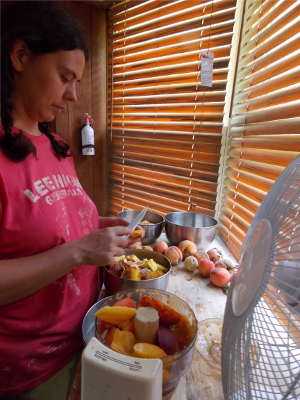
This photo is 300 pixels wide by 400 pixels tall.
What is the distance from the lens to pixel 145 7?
1.69 metres

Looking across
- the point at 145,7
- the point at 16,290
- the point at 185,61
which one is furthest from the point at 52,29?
the point at 145,7

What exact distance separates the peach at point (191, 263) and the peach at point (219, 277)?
0.11 meters

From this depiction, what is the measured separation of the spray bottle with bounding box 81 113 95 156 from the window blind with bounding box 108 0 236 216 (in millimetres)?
187

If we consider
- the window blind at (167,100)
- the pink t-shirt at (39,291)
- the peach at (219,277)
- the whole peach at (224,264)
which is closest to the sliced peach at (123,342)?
the pink t-shirt at (39,291)

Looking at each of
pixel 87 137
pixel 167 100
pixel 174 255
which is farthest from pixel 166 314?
pixel 87 137

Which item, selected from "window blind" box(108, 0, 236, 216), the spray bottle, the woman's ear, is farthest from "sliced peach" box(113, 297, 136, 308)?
the spray bottle

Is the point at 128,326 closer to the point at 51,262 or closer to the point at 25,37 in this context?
the point at 51,262

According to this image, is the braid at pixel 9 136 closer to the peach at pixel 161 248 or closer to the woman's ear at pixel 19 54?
the woman's ear at pixel 19 54

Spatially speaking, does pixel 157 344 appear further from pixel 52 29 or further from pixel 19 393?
pixel 52 29

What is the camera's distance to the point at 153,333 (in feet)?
1.49

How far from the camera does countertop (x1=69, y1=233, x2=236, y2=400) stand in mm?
513

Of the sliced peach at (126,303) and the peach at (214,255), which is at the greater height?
the sliced peach at (126,303)

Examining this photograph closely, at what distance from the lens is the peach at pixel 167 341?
1.48 ft

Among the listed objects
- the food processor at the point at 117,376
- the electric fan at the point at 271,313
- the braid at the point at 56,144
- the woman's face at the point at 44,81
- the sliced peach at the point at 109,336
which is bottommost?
the sliced peach at the point at 109,336
